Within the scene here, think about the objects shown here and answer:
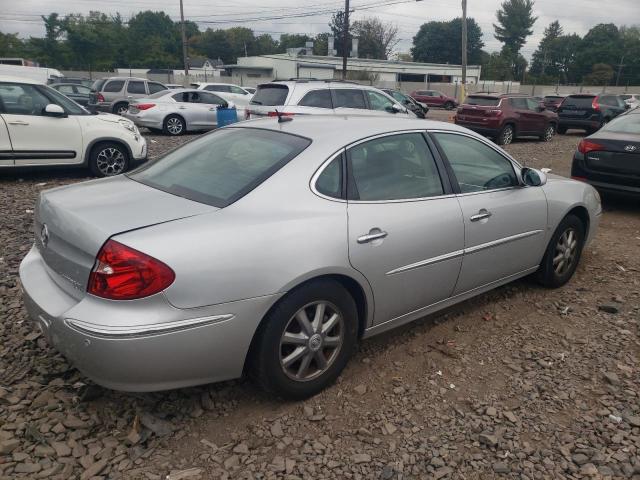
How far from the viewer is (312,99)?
10578 mm

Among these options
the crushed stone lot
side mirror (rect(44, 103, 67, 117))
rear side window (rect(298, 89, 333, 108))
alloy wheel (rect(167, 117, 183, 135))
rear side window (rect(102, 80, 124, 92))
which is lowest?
the crushed stone lot

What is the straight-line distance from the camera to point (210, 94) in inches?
650

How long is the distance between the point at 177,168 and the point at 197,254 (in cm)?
111

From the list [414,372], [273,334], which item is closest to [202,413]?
[273,334]

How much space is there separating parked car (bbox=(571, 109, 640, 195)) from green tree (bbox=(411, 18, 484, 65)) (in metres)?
95.2

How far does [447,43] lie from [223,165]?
103566mm

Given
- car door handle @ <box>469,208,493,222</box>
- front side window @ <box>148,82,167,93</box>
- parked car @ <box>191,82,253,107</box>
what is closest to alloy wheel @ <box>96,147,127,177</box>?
car door handle @ <box>469,208,493,222</box>

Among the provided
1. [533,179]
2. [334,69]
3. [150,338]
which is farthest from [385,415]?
[334,69]

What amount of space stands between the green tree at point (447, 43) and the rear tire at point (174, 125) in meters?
89.5

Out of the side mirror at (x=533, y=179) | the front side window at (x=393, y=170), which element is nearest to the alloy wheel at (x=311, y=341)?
the front side window at (x=393, y=170)

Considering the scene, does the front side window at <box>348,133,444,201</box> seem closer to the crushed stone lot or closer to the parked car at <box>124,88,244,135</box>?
the crushed stone lot

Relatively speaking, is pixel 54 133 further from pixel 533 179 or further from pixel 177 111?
pixel 177 111

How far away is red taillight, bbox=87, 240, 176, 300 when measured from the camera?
7.63ft

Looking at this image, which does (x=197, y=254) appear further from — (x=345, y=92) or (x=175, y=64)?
(x=175, y=64)
